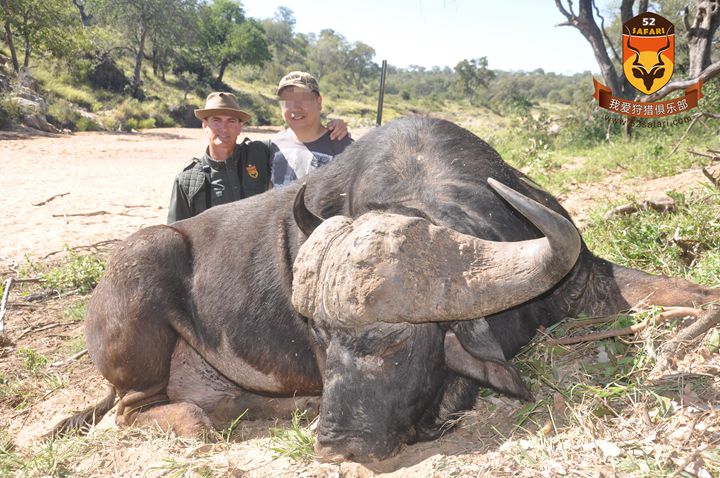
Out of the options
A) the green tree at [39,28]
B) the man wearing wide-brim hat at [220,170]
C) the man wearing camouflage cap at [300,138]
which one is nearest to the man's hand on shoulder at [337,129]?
the man wearing camouflage cap at [300,138]

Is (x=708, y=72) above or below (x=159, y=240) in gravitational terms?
above

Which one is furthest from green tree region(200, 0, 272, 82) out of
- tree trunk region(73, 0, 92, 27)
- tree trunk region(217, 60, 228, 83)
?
tree trunk region(73, 0, 92, 27)

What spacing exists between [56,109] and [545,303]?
26485 millimetres

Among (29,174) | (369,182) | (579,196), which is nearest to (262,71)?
(29,174)

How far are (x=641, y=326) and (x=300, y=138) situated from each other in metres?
3.78

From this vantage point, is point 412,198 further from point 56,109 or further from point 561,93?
point 561,93

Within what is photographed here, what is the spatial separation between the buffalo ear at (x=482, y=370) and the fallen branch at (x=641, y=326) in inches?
24.7

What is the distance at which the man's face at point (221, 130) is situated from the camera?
582 centimetres

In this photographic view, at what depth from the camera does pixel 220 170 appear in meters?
5.77

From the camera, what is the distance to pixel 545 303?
3680mm

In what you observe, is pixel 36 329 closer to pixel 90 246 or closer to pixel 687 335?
pixel 90 246

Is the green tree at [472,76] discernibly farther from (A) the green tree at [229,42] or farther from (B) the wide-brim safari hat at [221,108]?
(B) the wide-brim safari hat at [221,108]

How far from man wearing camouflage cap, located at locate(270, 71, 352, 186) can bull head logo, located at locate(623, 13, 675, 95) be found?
7.02m

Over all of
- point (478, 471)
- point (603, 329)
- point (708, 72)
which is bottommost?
point (478, 471)
